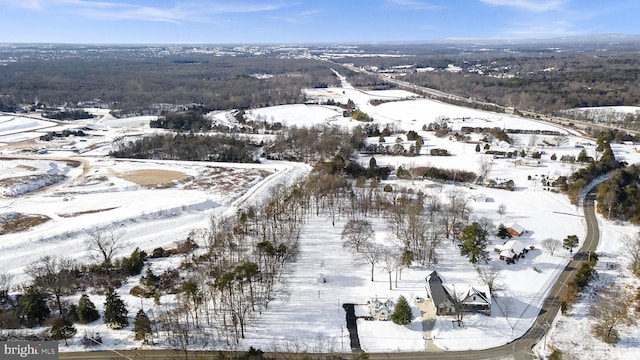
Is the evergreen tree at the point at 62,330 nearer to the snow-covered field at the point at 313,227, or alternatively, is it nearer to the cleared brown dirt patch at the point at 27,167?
the snow-covered field at the point at 313,227

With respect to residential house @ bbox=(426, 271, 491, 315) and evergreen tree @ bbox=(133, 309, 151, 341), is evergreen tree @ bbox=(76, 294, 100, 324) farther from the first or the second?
residential house @ bbox=(426, 271, 491, 315)

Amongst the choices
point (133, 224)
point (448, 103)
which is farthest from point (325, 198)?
point (448, 103)

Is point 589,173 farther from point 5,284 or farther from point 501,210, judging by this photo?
point 5,284

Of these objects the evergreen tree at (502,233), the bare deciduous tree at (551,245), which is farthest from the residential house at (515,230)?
the bare deciduous tree at (551,245)

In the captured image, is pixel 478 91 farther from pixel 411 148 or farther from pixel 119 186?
Result: pixel 119 186

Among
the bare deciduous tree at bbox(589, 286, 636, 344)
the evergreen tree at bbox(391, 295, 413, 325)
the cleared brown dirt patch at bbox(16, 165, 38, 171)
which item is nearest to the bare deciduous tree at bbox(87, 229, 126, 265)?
the evergreen tree at bbox(391, 295, 413, 325)

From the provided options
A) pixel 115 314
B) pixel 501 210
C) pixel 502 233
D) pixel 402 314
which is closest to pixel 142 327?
pixel 115 314
